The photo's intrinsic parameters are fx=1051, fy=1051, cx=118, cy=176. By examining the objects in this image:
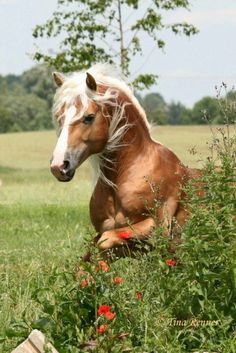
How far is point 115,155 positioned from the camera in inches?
320

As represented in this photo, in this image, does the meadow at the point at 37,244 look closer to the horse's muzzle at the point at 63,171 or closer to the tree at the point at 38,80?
the horse's muzzle at the point at 63,171

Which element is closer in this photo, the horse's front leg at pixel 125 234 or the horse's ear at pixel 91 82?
the horse's front leg at pixel 125 234

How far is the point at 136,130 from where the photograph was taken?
827 centimetres

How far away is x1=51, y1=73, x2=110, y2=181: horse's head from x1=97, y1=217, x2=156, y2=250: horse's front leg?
1.69 ft

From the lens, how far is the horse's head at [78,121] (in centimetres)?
765

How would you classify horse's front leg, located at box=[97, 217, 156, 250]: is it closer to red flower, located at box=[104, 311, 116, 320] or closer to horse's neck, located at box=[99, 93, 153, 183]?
horse's neck, located at box=[99, 93, 153, 183]

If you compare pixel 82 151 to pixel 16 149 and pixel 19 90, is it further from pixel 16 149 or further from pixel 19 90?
pixel 19 90

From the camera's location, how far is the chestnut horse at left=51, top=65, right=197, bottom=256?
7.71 m

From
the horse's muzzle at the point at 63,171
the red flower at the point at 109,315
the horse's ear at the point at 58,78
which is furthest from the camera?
the horse's ear at the point at 58,78

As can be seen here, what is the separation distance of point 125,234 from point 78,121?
93 cm

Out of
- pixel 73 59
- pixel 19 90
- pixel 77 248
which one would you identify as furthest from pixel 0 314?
pixel 19 90

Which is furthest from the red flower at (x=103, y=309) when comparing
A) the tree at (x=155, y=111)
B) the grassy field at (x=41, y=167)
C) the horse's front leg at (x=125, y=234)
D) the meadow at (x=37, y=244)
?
the grassy field at (x=41, y=167)

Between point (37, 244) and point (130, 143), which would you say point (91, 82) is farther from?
point (37, 244)

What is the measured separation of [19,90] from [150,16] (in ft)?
272
